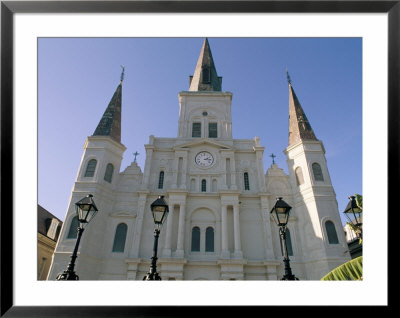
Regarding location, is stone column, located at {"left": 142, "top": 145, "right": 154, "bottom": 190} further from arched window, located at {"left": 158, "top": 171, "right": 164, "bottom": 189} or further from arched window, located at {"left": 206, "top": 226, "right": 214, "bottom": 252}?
arched window, located at {"left": 206, "top": 226, "right": 214, "bottom": 252}

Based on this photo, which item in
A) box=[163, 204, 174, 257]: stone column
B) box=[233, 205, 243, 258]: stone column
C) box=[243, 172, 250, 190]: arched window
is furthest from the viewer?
box=[243, 172, 250, 190]: arched window

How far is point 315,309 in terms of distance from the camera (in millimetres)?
2516

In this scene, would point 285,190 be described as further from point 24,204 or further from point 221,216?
point 24,204

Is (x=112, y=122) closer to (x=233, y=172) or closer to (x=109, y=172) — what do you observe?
(x=109, y=172)

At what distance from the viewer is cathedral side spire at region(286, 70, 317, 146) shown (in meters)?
21.0

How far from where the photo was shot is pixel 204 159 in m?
22.0

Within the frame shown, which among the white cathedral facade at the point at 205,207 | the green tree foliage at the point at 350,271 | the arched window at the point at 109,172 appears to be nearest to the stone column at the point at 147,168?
the white cathedral facade at the point at 205,207

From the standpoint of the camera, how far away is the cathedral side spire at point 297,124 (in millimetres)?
20995

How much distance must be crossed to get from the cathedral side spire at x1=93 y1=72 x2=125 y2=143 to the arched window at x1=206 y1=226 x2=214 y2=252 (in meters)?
10.9

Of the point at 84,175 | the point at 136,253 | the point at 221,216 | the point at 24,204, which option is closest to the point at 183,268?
the point at 136,253

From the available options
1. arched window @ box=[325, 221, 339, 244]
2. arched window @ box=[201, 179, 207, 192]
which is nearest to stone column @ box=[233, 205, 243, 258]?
arched window @ box=[201, 179, 207, 192]

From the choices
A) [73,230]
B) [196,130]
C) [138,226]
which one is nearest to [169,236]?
[138,226]

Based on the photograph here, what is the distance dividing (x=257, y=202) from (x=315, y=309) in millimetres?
17665

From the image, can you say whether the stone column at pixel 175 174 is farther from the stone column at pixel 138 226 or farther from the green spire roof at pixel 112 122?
the green spire roof at pixel 112 122
